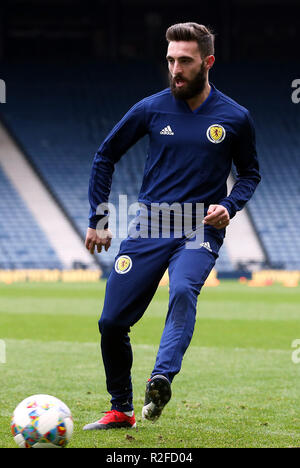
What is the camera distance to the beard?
5.00 m

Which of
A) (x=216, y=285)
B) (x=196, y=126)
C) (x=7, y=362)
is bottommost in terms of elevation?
(x=216, y=285)

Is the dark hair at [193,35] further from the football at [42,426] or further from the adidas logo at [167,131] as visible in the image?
the football at [42,426]

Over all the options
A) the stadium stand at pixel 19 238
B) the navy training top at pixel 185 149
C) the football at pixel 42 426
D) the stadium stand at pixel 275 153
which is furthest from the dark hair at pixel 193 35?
the stadium stand at pixel 275 153

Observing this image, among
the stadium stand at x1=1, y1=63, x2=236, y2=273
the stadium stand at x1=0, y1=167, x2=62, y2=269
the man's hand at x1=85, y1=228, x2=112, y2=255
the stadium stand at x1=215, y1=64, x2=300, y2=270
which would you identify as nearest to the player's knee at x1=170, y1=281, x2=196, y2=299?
the man's hand at x1=85, y1=228, x2=112, y2=255

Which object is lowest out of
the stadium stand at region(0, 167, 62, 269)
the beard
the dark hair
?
the stadium stand at region(0, 167, 62, 269)

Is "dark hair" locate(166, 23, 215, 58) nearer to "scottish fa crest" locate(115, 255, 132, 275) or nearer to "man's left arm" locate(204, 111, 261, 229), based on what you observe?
"man's left arm" locate(204, 111, 261, 229)

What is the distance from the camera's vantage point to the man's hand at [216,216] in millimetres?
4824

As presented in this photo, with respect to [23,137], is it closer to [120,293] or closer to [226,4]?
[226,4]

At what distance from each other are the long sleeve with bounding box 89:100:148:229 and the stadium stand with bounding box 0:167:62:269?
23.4 m

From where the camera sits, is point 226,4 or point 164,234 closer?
point 164,234

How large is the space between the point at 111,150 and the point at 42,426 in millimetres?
1904

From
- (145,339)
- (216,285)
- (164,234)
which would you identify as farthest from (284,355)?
(216,285)
